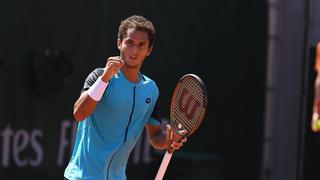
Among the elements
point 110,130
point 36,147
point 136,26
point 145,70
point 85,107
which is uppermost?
point 136,26

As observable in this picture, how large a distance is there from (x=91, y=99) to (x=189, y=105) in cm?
71

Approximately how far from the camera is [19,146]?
6.28 m

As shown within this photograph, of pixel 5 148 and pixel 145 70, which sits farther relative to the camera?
pixel 145 70

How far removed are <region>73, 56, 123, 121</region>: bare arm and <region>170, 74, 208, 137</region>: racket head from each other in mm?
583

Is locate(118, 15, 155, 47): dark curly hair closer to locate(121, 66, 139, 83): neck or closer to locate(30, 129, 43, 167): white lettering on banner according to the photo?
locate(121, 66, 139, 83): neck

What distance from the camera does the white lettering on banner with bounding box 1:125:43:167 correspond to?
20.4 feet

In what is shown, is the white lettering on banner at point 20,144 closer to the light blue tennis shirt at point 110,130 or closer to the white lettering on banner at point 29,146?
the white lettering on banner at point 29,146

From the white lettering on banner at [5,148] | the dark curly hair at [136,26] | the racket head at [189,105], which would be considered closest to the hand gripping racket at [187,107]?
the racket head at [189,105]

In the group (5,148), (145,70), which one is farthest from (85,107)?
(145,70)

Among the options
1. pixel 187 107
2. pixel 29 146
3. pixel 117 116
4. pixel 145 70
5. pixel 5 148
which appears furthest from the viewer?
pixel 145 70

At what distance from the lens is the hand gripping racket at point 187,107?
405 cm

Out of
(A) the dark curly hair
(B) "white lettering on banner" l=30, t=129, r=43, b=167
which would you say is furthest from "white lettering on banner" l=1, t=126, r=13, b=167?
(A) the dark curly hair

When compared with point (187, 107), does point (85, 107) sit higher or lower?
higher

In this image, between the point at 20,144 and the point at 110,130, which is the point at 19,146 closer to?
the point at 20,144
